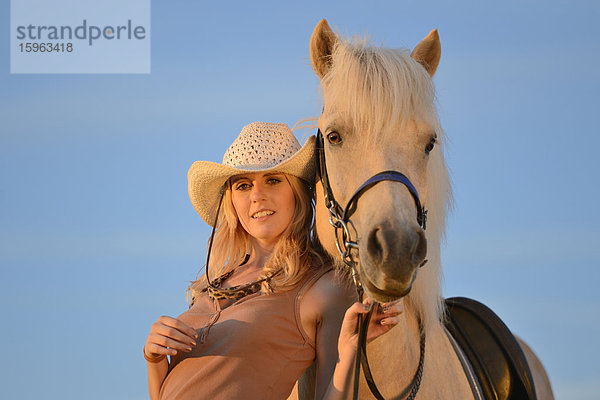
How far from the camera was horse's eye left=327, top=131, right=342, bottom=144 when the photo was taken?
8.83 ft

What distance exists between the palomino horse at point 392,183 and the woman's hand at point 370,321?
0.10m

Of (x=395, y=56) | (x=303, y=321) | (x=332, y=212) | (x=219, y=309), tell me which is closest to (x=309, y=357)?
(x=303, y=321)

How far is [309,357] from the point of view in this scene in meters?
2.89

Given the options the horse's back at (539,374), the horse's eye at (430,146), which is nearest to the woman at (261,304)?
the horse's eye at (430,146)

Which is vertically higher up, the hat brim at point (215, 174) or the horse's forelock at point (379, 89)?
the horse's forelock at point (379, 89)

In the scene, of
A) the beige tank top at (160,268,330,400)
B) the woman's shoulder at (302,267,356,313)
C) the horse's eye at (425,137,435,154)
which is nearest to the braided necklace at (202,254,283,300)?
the beige tank top at (160,268,330,400)

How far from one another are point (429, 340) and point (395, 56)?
4.30 feet

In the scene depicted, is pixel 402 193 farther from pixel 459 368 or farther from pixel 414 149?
pixel 459 368

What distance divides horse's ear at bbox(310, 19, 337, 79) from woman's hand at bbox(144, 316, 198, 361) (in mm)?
1292

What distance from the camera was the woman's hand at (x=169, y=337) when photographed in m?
2.67

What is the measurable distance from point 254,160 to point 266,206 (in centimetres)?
26

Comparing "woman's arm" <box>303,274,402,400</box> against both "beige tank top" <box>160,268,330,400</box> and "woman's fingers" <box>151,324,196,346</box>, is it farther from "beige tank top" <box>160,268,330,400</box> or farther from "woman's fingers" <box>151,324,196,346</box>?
"woman's fingers" <box>151,324,196,346</box>

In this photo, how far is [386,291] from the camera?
228cm

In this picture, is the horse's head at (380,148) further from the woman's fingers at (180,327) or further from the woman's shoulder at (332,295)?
the woman's fingers at (180,327)
